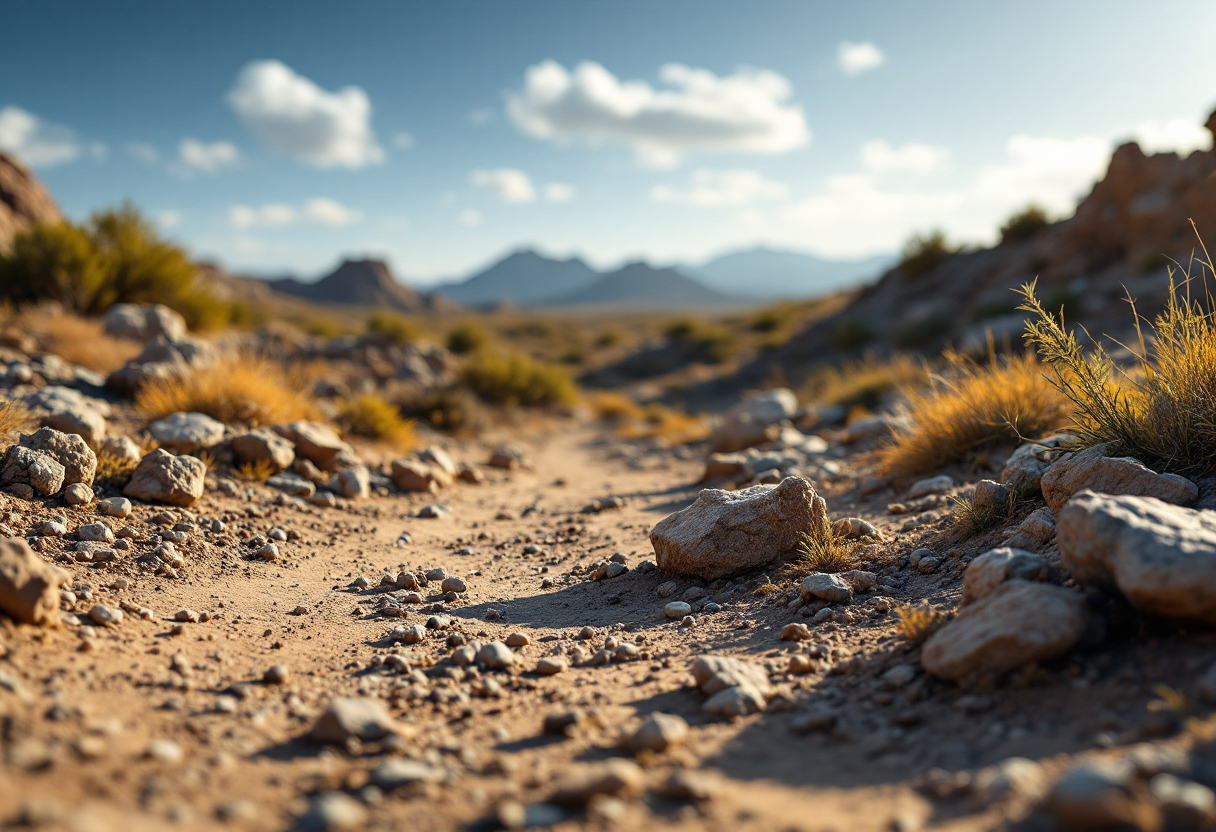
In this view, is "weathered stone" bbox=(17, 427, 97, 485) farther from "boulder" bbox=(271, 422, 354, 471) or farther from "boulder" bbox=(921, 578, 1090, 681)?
"boulder" bbox=(921, 578, 1090, 681)

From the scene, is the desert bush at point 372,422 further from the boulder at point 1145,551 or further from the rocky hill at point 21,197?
the rocky hill at point 21,197

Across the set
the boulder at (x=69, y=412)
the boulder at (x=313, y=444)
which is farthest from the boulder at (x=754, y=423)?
the boulder at (x=69, y=412)

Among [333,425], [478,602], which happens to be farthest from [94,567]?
[333,425]

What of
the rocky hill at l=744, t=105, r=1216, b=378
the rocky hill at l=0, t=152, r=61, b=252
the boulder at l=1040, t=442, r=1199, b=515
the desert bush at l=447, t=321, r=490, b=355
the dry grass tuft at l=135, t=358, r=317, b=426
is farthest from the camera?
the desert bush at l=447, t=321, r=490, b=355

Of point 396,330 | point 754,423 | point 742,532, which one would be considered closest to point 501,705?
point 742,532

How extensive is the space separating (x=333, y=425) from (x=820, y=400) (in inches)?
331

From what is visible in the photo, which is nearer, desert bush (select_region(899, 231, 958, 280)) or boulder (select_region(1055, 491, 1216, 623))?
boulder (select_region(1055, 491, 1216, 623))

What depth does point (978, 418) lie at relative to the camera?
21.0ft

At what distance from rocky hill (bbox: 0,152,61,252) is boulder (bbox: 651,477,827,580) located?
1838 centimetres

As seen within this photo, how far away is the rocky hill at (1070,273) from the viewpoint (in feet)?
47.8

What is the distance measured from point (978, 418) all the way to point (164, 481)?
255 inches

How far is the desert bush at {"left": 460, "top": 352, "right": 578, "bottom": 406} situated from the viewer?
1409 cm

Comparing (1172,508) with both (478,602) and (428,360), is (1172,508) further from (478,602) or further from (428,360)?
(428,360)

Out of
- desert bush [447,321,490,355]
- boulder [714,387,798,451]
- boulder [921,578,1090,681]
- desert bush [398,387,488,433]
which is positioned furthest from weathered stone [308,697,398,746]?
desert bush [447,321,490,355]
